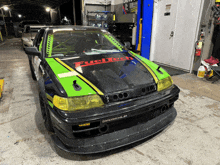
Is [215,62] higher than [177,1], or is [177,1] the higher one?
[177,1]

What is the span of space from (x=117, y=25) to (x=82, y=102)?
7288 mm

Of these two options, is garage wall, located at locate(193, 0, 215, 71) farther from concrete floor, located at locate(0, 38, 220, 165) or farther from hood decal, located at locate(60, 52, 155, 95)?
hood decal, located at locate(60, 52, 155, 95)

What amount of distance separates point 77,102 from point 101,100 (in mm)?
239

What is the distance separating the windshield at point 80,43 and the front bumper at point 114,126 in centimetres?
108

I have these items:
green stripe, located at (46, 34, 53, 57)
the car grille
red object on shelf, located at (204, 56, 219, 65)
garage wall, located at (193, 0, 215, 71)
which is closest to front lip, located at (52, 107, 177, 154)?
the car grille

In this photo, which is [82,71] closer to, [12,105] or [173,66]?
[12,105]

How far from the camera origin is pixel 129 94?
1.65 metres

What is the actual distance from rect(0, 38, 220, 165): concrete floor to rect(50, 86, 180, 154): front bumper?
0.24 metres

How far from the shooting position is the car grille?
1.58m

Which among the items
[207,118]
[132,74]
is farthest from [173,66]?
[132,74]

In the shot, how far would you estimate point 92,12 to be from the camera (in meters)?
8.09

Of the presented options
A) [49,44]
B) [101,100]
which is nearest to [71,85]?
[101,100]

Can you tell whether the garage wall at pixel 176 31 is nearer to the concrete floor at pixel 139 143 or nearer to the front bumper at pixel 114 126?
the concrete floor at pixel 139 143

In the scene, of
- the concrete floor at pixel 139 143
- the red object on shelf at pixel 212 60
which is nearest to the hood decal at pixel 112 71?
the concrete floor at pixel 139 143
